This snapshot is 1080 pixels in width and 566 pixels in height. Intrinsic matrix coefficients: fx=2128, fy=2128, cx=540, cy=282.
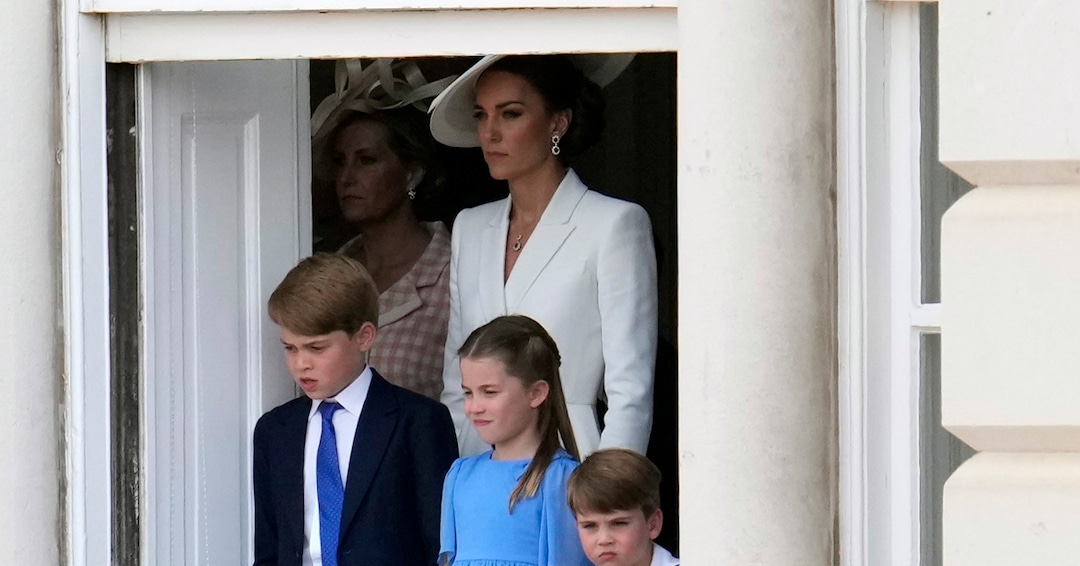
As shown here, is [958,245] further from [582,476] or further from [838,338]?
[582,476]

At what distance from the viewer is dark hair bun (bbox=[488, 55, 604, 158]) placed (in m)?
4.73

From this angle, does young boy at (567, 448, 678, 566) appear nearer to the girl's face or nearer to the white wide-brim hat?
the girl's face

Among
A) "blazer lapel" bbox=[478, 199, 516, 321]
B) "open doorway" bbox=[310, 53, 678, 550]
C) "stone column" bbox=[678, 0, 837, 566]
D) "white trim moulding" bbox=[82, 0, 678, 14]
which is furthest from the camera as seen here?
"open doorway" bbox=[310, 53, 678, 550]

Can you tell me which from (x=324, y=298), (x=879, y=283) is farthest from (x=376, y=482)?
(x=879, y=283)

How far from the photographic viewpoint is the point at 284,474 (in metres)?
4.54

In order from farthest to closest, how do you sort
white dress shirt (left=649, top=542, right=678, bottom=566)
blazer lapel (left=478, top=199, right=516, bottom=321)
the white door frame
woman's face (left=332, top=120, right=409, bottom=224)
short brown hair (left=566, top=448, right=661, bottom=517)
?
woman's face (left=332, top=120, right=409, bottom=224), blazer lapel (left=478, top=199, right=516, bottom=321), white dress shirt (left=649, top=542, right=678, bottom=566), short brown hair (left=566, top=448, right=661, bottom=517), the white door frame

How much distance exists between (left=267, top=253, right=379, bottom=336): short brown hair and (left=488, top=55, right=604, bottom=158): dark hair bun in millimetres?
553

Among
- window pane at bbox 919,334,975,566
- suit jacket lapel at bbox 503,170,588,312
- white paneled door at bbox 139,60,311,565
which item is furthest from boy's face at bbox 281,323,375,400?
Result: window pane at bbox 919,334,975,566

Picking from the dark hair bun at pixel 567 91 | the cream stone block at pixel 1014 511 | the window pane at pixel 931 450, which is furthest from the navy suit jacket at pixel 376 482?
the cream stone block at pixel 1014 511

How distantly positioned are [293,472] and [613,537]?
2.40ft

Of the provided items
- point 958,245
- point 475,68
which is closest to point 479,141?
point 475,68

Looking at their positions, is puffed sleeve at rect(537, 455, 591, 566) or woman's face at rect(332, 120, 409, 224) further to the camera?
woman's face at rect(332, 120, 409, 224)

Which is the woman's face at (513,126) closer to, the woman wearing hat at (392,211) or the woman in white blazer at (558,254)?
the woman in white blazer at (558,254)

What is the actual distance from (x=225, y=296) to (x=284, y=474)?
1.32ft
